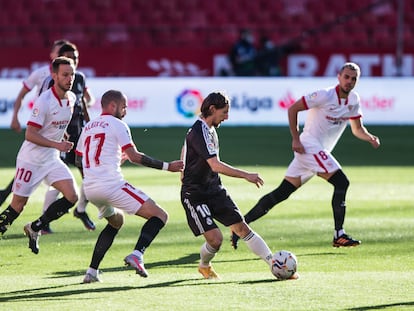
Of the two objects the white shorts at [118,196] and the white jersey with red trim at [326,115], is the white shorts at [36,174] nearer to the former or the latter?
the white shorts at [118,196]

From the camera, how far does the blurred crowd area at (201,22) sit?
30.0 meters

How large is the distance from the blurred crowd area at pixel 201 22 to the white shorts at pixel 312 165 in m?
17.3

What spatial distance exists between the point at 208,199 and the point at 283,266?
887 millimetres

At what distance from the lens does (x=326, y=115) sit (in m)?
12.1

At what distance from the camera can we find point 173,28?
98.8 feet

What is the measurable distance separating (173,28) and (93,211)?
1638 cm

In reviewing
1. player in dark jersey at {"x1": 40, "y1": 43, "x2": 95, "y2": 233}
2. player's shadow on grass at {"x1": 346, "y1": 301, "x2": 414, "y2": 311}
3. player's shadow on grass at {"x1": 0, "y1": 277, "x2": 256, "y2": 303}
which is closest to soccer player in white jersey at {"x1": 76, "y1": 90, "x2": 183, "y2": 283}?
player's shadow on grass at {"x1": 0, "y1": 277, "x2": 256, "y2": 303}

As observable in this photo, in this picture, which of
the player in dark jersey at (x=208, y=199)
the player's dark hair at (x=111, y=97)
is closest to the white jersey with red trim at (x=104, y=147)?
the player's dark hair at (x=111, y=97)

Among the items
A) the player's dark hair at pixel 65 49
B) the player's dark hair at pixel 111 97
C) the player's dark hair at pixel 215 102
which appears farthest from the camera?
the player's dark hair at pixel 65 49

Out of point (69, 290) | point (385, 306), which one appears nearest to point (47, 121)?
point (69, 290)

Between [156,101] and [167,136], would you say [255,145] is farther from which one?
[156,101]

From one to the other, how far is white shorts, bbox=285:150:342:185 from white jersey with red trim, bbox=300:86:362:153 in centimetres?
8

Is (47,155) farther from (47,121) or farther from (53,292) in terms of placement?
(53,292)

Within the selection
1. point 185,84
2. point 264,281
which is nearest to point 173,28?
point 185,84
